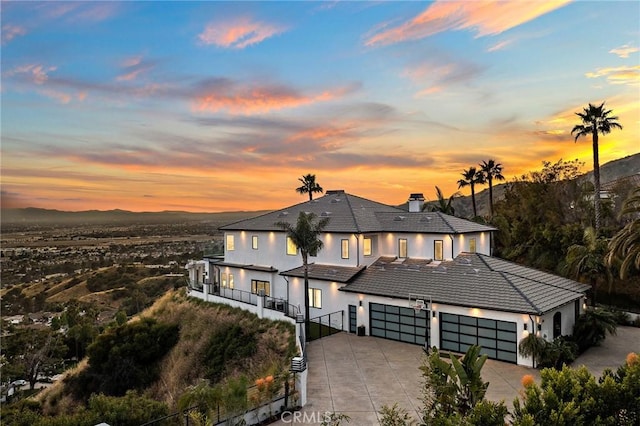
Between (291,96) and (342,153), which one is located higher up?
(291,96)

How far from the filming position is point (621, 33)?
27.4 m

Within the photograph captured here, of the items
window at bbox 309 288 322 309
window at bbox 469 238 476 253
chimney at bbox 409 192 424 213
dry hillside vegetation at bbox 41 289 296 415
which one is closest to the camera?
dry hillside vegetation at bbox 41 289 296 415

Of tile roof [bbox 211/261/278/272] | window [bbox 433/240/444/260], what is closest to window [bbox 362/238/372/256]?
window [bbox 433/240/444/260]

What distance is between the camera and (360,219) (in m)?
33.6

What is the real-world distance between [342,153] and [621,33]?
2917cm

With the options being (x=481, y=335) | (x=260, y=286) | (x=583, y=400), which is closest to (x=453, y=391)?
(x=583, y=400)

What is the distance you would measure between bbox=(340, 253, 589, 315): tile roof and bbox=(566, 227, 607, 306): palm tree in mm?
2529

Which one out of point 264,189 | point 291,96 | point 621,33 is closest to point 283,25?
point 291,96

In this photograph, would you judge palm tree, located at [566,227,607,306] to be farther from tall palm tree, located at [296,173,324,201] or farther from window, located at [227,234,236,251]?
tall palm tree, located at [296,173,324,201]

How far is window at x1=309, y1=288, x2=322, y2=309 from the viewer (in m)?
30.5

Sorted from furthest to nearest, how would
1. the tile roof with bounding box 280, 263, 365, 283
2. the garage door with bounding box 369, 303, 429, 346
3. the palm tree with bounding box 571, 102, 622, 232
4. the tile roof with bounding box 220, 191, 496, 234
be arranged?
the palm tree with bounding box 571, 102, 622, 232 → the tile roof with bounding box 220, 191, 496, 234 → the tile roof with bounding box 280, 263, 365, 283 → the garage door with bounding box 369, 303, 429, 346

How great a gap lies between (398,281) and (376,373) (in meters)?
8.42

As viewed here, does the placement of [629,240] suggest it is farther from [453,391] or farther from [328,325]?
[328,325]

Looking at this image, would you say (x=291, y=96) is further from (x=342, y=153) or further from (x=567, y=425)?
(x=567, y=425)
